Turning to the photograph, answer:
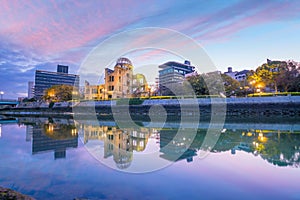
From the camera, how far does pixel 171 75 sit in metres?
64.1

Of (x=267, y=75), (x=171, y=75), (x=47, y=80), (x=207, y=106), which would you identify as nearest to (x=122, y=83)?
(x=171, y=75)

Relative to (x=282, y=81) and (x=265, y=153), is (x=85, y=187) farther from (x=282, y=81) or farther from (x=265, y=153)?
(x=282, y=81)

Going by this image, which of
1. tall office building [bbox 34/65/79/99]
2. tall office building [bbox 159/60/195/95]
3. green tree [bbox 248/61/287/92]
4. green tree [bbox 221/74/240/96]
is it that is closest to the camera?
green tree [bbox 248/61/287/92]

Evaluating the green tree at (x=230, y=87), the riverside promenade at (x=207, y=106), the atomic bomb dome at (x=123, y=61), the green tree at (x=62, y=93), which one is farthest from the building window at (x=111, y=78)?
the green tree at (x=230, y=87)

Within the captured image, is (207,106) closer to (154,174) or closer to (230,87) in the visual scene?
(230,87)

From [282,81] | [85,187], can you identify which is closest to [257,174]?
[85,187]

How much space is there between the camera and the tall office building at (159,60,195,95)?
39062mm

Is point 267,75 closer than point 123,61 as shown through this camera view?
Yes

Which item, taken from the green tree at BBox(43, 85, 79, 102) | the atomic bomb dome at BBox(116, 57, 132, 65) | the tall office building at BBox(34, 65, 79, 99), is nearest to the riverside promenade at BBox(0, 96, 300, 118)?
the green tree at BBox(43, 85, 79, 102)

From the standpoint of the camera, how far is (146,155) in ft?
20.4

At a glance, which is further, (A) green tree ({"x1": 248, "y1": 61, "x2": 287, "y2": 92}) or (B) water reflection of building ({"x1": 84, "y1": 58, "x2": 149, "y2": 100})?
(B) water reflection of building ({"x1": 84, "y1": 58, "x2": 149, "y2": 100})

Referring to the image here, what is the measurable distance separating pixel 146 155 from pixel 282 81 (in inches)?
1204

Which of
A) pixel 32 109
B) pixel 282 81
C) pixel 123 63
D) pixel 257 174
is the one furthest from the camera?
pixel 123 63

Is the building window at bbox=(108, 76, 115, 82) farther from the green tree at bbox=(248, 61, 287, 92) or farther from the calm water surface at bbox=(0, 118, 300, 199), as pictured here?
the calm water surface at bbox=(0, 118, 300, 199)
